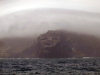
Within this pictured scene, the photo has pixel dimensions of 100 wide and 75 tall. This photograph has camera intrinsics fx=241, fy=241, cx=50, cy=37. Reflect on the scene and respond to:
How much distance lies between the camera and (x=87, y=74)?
54594 millimetres

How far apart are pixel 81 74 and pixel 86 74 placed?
A: 1.23 meters

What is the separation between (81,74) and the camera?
2137 inches

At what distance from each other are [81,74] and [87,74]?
1.44 metres

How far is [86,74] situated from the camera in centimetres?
5462

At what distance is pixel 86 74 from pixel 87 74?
224 millimetres
